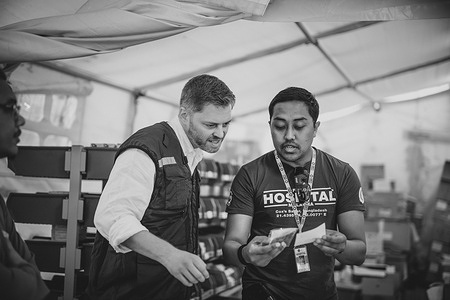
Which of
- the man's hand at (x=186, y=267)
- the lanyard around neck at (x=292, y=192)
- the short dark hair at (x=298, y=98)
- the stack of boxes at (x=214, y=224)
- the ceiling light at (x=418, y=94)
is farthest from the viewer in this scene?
the ceiling light at (x=418, y=94)

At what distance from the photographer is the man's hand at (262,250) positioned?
6.18 ft

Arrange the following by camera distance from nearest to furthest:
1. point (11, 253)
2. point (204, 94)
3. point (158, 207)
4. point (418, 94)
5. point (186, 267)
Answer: point (11, 253)
point (186, 267)
point (158, 207)
point (204, 94)
point (418, 94)

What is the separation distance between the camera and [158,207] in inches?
74.1

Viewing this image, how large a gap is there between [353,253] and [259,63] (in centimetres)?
269

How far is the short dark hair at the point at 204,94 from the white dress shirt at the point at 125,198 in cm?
40

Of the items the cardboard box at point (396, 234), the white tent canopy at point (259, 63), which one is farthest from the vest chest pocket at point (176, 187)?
the cardboard box at point (396, 234)

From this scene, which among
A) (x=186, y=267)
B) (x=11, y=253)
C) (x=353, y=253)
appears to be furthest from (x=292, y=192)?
(x=11, y=253)

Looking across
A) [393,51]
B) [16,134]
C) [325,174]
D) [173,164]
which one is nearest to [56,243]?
[173,164]

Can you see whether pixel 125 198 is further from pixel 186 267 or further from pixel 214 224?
pixel 214 224

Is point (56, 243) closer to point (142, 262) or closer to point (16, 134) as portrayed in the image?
point (142, 262)

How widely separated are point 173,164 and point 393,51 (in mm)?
3885

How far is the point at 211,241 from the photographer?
171 inches

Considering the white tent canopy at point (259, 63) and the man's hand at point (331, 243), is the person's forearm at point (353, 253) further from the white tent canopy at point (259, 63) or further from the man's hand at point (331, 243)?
the white tent canopy at point (259, 63)

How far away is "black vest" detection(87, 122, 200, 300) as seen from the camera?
1.88 metres
